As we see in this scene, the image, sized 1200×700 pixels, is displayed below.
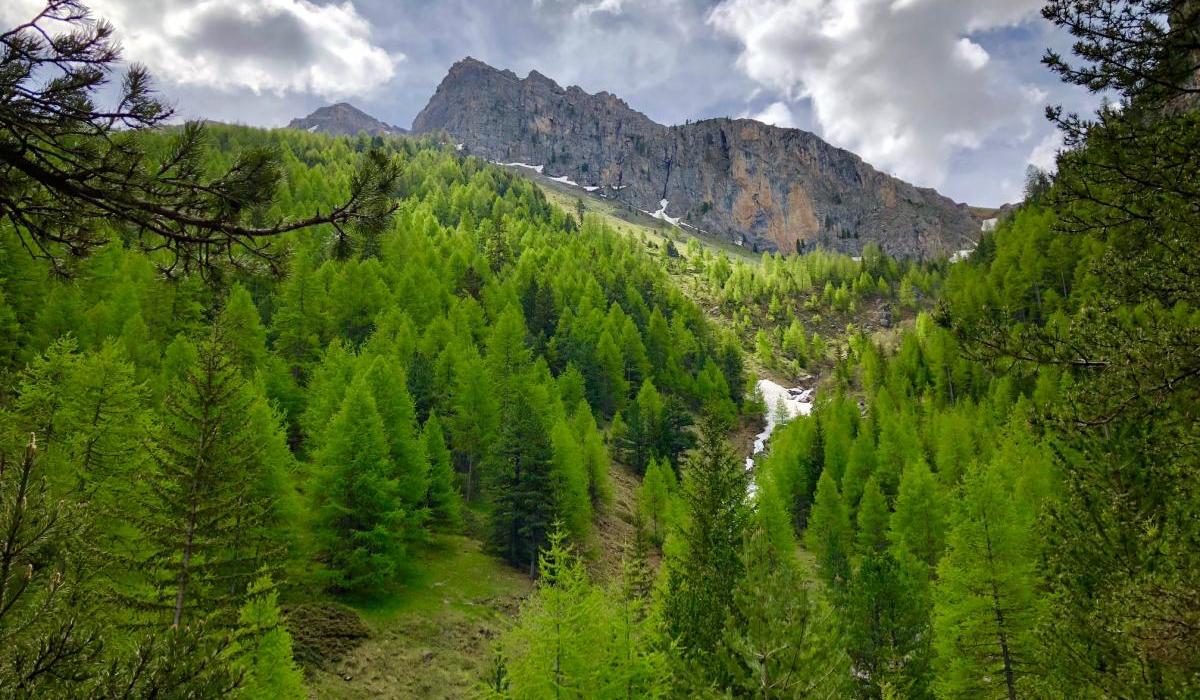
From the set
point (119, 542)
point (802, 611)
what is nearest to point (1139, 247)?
point (802, 611)

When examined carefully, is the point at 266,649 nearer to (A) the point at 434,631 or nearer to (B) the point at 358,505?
(A) the point at 434,631

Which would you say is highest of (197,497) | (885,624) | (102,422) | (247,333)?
(247,333)

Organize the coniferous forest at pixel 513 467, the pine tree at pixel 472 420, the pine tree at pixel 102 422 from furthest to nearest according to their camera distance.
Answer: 1. the pine tree at pixel 472 420
2. the pine tree at pixel 102 422
3. the coniferous forest at pixel 513 467

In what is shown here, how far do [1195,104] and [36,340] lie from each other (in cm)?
4710

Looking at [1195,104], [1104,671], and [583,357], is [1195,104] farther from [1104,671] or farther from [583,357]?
[583,357]

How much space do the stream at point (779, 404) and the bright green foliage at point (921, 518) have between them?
42.3 m

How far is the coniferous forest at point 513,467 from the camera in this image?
4688 mm

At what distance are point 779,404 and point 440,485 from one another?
58511 millimetres

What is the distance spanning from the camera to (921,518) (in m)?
34.2

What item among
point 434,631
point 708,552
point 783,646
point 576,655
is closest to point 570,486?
point 434,631

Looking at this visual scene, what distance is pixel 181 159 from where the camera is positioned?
483 cm

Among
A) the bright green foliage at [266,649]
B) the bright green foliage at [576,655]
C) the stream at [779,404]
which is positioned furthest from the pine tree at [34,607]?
the stream at [779,404]

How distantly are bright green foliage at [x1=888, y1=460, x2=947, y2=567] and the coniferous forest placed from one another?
21cm

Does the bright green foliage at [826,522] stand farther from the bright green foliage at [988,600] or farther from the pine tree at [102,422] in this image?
the pine tree at [102,422]
